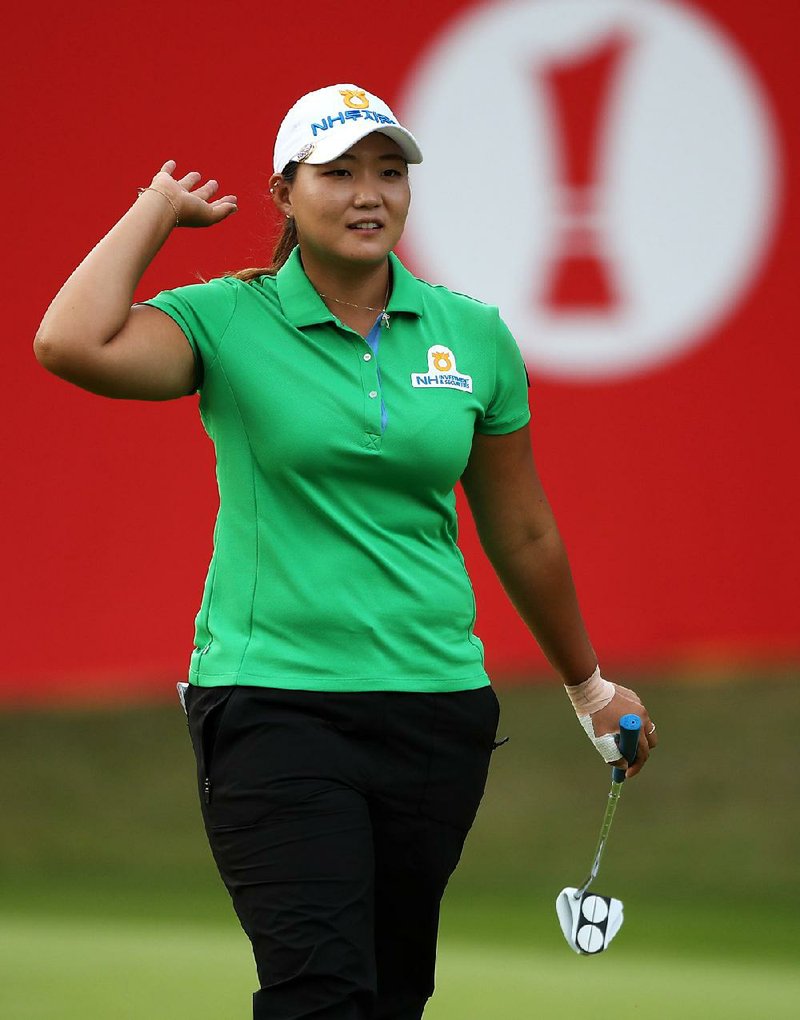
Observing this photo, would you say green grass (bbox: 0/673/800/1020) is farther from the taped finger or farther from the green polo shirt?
the green polo shirt

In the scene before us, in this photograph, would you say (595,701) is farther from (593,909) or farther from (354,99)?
(354,99)

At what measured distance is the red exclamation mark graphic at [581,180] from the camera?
5445 millimetres

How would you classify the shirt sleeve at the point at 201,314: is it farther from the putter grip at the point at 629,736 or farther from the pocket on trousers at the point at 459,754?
the putter grip at the point at 629,736

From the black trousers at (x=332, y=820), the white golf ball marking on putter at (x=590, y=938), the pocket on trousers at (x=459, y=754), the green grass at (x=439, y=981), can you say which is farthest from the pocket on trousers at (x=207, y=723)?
the green grass at (x=439, y=981)

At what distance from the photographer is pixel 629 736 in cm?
305

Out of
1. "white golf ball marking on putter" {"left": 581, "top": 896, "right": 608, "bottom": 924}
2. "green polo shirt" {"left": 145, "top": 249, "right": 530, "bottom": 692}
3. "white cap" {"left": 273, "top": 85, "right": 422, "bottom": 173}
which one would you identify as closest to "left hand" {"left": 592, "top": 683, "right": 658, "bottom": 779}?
"white golf ball marking on putter" {"left": 581, "top": 896, "right": 608, "bottom": 924}

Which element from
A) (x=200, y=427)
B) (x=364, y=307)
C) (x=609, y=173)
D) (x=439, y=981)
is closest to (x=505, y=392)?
(x=364, y=307)

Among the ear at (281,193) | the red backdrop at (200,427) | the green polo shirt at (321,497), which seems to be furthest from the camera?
the red backdrop at (200,427)

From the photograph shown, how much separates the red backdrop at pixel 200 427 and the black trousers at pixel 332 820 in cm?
264

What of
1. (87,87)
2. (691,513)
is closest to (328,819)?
(691,513)

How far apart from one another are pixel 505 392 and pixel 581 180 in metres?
2.71

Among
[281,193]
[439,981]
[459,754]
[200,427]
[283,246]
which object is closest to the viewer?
[459,754]

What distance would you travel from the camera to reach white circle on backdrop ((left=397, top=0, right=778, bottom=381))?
5422 mm

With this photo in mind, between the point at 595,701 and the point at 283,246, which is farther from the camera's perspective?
the point at 595,701
